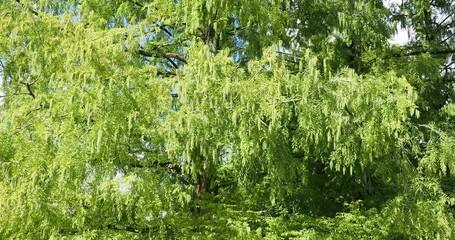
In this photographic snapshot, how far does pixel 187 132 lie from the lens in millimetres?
4098

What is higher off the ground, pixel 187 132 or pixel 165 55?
pixel 165 55

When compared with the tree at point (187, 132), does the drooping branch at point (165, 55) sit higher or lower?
higher

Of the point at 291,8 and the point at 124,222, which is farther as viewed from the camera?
the point at 291,8

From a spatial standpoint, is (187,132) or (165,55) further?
(165,55)

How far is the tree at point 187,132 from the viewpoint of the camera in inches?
159

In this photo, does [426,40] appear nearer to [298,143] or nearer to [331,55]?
[331,55]

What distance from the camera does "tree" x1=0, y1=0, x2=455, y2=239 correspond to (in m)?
4.04

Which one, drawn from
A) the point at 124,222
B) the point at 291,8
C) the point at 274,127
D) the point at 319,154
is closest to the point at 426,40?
the point at 291,8

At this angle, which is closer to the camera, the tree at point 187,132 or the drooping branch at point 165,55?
the tree at point 187,132

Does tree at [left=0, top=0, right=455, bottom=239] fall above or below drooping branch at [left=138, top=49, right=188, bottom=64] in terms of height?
below

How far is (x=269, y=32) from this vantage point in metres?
5.79

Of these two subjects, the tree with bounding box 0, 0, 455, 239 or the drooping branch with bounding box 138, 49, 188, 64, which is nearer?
the tree with bounding box 0, 0, 455, 239

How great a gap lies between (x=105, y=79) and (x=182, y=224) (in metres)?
1.54

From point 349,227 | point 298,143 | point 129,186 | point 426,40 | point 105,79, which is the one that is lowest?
point 349,227
